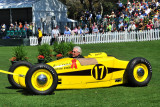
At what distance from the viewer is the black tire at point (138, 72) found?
30.2 feet

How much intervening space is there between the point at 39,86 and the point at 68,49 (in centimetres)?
797

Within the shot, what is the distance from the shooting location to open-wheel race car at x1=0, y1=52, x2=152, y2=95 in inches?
318

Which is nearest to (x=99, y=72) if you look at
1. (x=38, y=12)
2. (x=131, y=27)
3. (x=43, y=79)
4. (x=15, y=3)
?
(x=43, y=79)

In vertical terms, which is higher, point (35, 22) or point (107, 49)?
point (35, 22)

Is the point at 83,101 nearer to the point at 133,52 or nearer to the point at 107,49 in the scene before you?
the point at 133,52

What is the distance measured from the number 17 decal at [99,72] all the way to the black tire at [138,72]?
74cm

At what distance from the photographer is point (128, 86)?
374 inches

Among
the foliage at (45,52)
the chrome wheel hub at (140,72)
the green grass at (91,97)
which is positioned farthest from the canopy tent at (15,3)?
the chrome wheel hub at (140,72)

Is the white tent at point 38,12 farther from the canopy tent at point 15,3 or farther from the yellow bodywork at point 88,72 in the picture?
the yellow bodywork at point 88,72

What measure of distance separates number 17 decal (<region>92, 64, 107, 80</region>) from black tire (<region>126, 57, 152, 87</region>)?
0.74 m

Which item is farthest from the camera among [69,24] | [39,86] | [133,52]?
[69,24]

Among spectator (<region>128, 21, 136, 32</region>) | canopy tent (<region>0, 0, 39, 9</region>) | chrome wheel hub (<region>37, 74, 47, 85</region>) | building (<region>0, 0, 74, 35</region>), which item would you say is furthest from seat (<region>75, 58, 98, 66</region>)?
canopy tent (<region>0, 0, 39, 9</region>)

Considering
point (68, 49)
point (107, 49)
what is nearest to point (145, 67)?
point (68, 49)

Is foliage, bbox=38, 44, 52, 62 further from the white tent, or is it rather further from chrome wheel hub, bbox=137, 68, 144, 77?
the white tent
